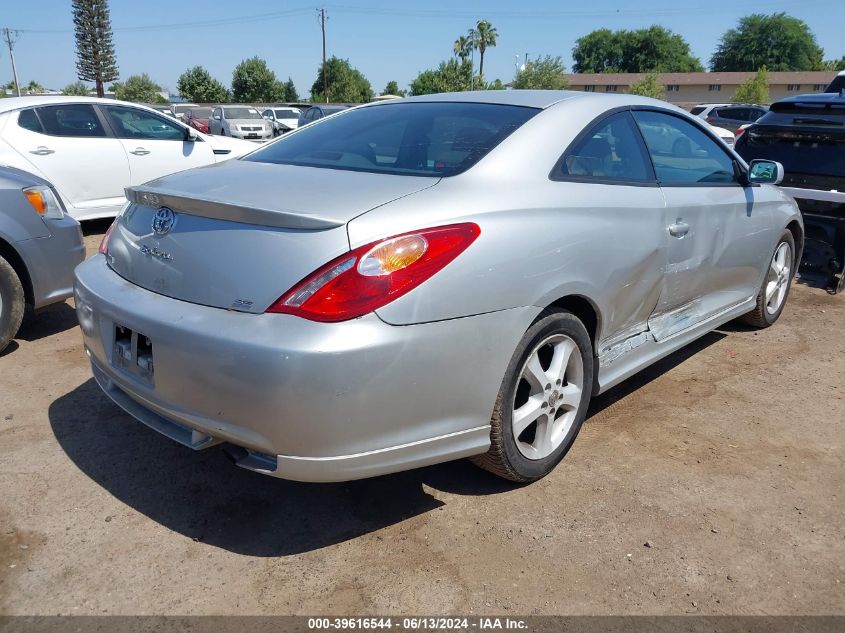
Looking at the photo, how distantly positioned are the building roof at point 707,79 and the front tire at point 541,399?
72592mm

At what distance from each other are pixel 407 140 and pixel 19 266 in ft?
8.86

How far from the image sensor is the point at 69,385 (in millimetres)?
3723

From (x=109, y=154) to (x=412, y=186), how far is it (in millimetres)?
6090

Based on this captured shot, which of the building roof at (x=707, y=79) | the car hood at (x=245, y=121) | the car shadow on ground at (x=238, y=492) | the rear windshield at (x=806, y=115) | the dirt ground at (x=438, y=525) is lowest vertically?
the car shadow on ground at (x=238, y=492)

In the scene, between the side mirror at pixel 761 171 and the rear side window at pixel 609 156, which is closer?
the rear side window at pixel 609 156

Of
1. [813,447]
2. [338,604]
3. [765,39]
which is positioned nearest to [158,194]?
[338,604]

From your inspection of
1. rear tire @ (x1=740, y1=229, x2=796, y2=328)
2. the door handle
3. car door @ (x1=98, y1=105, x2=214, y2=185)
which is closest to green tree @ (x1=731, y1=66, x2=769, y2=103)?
car door @ (x1=98, y1=105, x2=214, y2=185)

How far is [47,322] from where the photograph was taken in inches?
189

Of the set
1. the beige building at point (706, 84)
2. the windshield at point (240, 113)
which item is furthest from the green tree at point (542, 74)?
the beige building at point (706, 84)

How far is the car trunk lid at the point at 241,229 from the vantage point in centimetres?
213

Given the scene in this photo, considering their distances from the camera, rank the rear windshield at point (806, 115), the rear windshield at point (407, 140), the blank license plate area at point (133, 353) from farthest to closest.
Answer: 1. the rear windshield at point (806, 115)
2. the rear windshield at point (407, 140)
3. the blank license plate area at point (133, 353)

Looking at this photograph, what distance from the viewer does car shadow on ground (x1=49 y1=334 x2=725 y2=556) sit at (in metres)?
2.52

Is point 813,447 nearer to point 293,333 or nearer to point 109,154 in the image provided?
point 293,333

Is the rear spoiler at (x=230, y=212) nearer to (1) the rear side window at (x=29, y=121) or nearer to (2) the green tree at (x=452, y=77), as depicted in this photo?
(1) the rear side window at (x=29, y=121)
